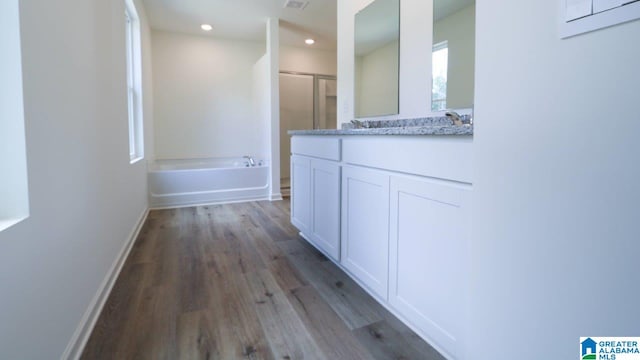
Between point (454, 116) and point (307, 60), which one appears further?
point (307, 60)

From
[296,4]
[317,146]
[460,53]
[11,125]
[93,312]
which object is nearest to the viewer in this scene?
[11,125]

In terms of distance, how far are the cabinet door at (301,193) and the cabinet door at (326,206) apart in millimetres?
86

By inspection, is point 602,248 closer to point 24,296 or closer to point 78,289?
point 24,296

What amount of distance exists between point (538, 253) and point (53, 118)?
1.55 metres

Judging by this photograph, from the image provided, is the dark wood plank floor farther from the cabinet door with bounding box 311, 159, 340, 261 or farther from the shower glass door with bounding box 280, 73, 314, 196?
the shower glass door with bounding box 280, 73, 314, 196

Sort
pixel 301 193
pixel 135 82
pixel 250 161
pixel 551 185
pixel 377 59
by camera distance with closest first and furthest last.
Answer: pixel 551 185 → pixel 377 59 → pixel 301 193 → pixel 135 82 → pixel 250 161

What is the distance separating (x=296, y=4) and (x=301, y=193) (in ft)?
7.84

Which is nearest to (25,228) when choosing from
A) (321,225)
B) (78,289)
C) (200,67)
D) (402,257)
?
(78,289)

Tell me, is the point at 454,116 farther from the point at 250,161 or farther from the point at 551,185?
the point at 250,161

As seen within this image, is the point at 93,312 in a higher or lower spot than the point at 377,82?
lower

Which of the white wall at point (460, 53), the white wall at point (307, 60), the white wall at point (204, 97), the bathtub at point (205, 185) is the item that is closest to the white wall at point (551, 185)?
the white wall at point (460, 53)

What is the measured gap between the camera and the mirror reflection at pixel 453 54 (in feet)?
5.67

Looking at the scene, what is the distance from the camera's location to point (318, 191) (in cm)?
226

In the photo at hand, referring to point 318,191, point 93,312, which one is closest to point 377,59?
point 318,191
